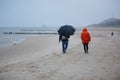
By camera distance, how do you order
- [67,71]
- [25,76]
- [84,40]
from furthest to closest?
[84,40]
[67,71]
[25,76]

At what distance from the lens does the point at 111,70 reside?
8.29 meters

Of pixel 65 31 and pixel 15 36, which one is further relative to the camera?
pixel 15 36

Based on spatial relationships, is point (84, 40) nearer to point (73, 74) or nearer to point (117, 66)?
point (117, 66)

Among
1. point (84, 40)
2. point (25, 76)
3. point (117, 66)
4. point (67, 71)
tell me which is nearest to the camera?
point (25, 76)

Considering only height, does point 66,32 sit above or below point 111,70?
above

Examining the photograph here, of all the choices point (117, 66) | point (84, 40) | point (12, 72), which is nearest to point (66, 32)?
point (84, 40)

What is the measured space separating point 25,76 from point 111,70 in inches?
136

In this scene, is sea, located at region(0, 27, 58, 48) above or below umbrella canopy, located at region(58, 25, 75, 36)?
below

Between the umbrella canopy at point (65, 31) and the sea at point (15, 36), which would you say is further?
the sea at point (15, 36)

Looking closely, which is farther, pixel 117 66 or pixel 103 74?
pixel 117 66

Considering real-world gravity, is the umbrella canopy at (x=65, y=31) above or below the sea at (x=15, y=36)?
above

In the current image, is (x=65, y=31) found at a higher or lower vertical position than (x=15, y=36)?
higher

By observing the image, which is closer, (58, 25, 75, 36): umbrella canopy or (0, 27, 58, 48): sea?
(58, 25, 75, 36): umbrella canopy

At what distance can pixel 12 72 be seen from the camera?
8250 mm
